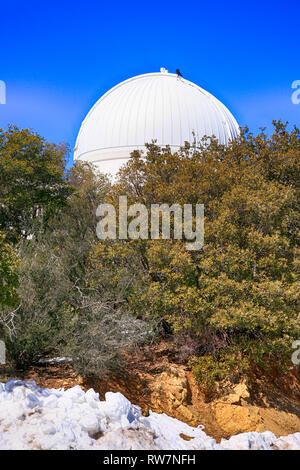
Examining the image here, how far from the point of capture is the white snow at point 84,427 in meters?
6.95

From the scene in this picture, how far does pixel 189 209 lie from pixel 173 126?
16.7 m

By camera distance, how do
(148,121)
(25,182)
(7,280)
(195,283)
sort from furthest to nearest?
(148,121), (25,182), (195,283), (7,280)

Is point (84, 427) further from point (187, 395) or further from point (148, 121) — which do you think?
point (148, 121)

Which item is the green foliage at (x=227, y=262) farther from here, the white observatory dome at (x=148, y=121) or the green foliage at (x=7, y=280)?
the white observatory dome at (x=148, y=121)

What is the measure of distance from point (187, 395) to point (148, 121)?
21.0m

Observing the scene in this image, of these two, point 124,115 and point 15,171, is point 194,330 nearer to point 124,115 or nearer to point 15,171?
point 15,171

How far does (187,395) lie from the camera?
1154 cm

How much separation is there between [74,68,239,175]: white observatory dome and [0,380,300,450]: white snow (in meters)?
21.0

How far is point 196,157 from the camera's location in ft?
48.3

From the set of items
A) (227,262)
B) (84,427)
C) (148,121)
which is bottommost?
(84,427)

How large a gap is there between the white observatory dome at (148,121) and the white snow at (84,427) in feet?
68.7

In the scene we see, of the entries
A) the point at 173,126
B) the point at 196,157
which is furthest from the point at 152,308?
the point at 173,126

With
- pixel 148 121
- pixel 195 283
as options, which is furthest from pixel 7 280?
pixel 148 121

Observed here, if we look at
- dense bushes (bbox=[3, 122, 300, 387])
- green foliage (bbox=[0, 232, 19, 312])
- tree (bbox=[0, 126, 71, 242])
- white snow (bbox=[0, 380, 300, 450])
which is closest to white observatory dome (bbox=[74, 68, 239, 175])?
tree (bbox=[0, 126, 71, 242])
